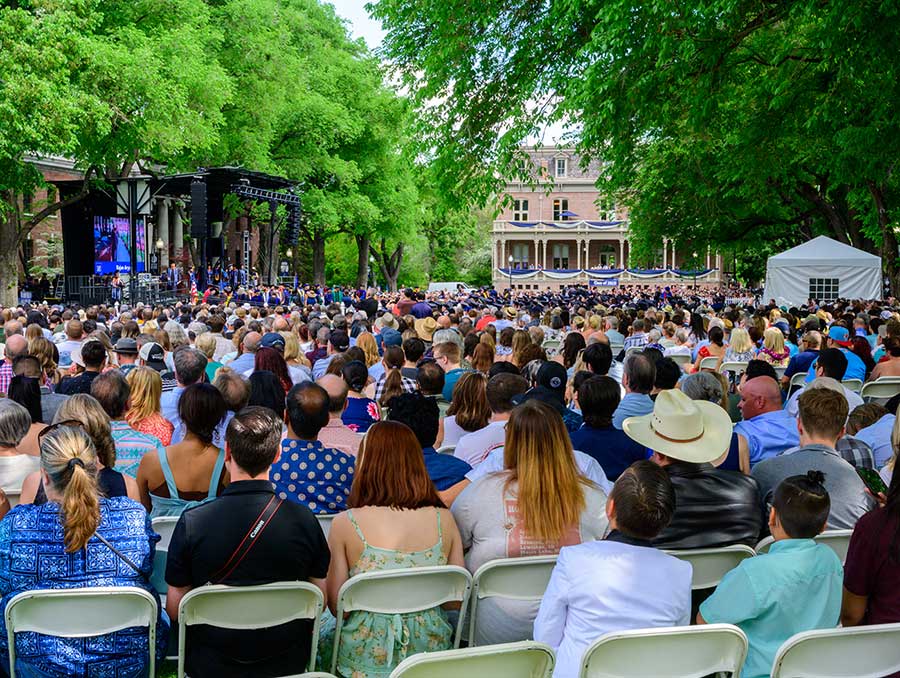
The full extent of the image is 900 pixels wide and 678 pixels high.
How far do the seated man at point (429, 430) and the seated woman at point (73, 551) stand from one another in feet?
5.39

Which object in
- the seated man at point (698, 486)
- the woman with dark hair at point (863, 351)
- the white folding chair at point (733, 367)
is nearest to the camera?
the seated man at point (698, 486)

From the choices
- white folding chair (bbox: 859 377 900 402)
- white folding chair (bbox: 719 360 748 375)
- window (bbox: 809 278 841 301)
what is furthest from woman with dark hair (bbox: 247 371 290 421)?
window (bbox: 809 278 841 301)

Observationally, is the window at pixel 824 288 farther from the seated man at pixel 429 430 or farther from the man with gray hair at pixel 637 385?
the seated man at pixel 429 430

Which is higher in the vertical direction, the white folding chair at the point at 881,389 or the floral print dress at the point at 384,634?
the white folding chair at the point at 881,389

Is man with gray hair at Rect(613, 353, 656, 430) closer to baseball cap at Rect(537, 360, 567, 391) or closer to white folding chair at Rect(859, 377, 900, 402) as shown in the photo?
baseball cap at Rect(537, 360, 567, 391)

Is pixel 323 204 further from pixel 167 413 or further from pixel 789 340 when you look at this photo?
pixel 167 413

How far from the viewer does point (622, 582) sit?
344 centimetres

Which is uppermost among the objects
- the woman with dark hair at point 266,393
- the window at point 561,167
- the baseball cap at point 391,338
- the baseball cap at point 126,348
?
→ the window at point 561,167

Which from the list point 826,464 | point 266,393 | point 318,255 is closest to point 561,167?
point 318,255

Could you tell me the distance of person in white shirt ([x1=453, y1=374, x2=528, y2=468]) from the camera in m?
6.26

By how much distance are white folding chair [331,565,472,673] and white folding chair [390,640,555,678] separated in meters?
0.84

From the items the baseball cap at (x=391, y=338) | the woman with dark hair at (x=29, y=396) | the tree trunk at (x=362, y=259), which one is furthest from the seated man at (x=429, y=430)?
the tree trunk at (x=362, y=259)

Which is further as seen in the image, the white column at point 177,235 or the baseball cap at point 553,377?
the white column at point 177,235

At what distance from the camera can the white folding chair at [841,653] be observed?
10.6 feet
